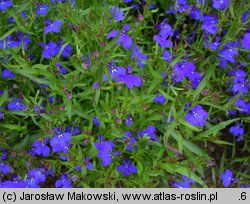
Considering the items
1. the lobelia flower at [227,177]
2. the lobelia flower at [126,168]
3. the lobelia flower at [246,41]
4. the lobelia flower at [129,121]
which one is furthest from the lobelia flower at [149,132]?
the lobelia flower at [246,41]

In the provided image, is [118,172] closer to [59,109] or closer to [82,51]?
[59,109]

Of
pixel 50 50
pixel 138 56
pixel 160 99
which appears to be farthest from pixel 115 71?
pixel 50 50

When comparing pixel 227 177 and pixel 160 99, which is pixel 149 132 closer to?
pixel 160 99

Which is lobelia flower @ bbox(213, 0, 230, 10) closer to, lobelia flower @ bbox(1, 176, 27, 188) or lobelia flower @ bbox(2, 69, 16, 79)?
lobelia flower @ bbox(2, 69, 16, 79)

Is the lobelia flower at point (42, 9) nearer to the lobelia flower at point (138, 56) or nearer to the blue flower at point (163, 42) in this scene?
the lobelia flower at point (138, 56)

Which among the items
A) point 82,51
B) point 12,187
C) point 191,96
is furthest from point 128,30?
point 12,187
